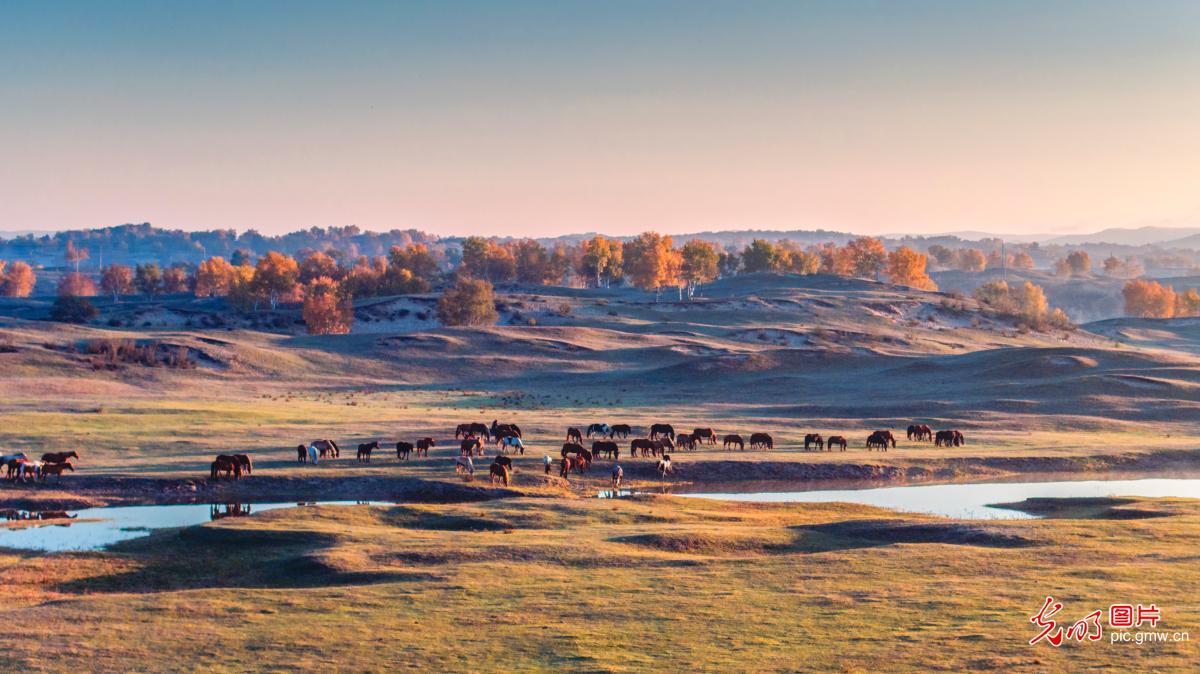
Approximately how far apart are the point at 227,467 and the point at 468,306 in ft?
314

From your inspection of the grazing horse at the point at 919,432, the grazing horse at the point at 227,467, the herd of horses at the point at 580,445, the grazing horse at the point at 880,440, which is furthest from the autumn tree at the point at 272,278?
the grazing horse at the point at 880,440

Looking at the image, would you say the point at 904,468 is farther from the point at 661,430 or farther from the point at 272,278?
the point at 272,278

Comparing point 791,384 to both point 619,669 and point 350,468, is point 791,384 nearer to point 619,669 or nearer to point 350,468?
point 350,468

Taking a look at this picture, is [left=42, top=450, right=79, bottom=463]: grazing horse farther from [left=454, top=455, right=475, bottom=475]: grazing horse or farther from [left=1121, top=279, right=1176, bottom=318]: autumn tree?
[left=1121, top=279, right=1176, bottom=318]: autumn tree

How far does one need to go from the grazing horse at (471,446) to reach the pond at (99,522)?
5.56 m

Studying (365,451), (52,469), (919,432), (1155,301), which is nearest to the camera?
(52,469)

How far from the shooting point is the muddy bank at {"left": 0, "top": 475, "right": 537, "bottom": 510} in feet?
140

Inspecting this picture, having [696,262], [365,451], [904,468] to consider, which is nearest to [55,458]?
[365,451]

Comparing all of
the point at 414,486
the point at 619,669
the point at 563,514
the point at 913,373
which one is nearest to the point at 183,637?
the point at 619,669

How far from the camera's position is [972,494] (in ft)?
158

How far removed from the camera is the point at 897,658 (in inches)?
805

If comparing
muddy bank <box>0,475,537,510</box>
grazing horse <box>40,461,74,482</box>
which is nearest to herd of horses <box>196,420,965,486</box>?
muddy bank <box>0,475,537,510</box>

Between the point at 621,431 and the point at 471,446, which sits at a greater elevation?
the point at 471,446

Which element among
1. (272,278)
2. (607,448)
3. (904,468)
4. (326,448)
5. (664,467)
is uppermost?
(272,278)
